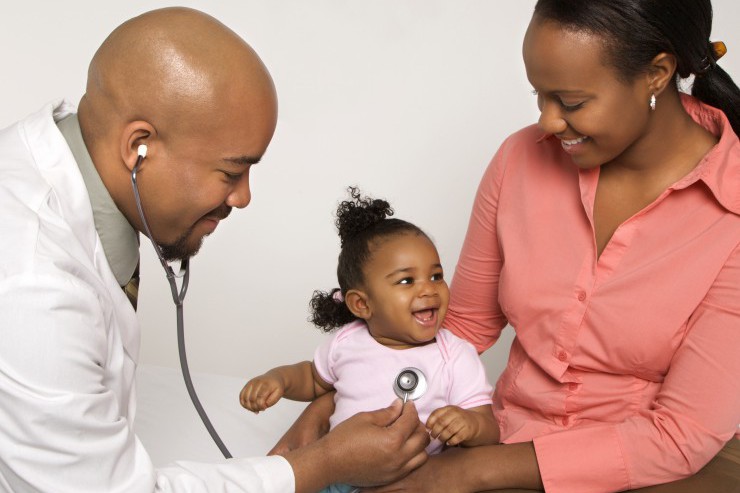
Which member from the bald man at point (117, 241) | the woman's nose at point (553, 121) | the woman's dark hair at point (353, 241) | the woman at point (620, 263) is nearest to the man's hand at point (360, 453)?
the bald man at point (117, 241)

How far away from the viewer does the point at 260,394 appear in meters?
2.15

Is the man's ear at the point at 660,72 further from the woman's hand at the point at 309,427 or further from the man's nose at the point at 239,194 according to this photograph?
the woman's hand at the point at 309,427

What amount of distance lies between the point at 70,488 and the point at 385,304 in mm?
872

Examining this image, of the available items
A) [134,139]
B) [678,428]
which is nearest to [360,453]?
[678,428]

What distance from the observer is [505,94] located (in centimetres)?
336

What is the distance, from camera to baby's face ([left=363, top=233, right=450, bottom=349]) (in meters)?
2.11

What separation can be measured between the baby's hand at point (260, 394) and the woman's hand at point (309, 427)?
9 centimetres

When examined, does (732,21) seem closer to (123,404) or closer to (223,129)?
(223,129)

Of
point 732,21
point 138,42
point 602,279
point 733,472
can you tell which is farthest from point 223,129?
point 732,21

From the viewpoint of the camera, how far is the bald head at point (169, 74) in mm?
1656

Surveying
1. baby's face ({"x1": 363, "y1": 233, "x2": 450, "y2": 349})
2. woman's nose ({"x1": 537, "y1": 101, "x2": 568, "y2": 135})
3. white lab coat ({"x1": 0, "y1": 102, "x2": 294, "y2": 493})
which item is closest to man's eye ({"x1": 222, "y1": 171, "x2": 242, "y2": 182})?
white lab coat ({"x1": 0, "y1": 102, "x2": 294, "y2": 493})

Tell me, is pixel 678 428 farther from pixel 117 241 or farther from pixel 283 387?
pixel 117 241

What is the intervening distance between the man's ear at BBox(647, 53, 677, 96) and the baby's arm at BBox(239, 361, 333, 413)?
3.45 ft

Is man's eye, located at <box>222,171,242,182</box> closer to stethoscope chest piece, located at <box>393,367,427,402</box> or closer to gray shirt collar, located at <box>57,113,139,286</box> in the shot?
gray shirt collar, located at <box>57,113,139,286</box>
